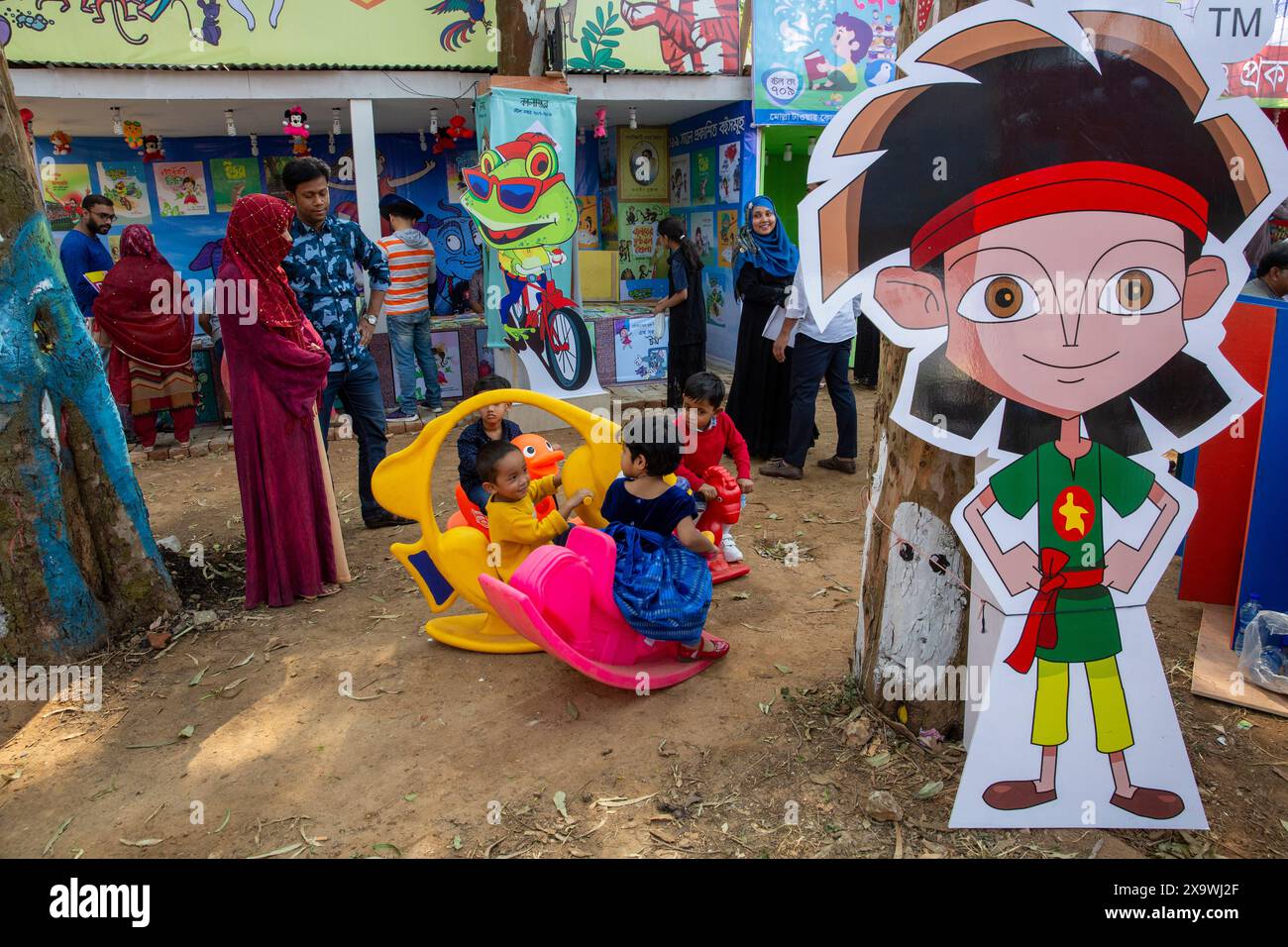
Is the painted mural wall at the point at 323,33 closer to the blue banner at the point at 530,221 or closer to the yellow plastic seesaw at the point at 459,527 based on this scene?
the blue banner at the point at 530,221

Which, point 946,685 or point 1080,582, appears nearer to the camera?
point 1080,582

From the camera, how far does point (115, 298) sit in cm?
691

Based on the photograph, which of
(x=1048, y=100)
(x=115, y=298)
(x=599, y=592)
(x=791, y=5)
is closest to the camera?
(x=1048, y=100)

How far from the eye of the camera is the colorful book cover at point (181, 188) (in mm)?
10133

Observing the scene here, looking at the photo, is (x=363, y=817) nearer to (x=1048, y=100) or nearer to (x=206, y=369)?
(x=1048, y=100)

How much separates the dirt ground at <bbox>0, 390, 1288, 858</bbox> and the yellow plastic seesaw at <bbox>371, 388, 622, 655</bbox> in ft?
0.42

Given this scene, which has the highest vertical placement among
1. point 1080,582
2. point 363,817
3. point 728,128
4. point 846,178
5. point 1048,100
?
point 728,128

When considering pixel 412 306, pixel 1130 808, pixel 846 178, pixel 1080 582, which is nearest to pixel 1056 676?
pixel 1080 582

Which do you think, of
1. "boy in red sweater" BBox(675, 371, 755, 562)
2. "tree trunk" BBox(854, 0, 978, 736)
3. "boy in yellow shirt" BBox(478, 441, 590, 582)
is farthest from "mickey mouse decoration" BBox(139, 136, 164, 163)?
"tree trunk" BBox(854, 0, 978, 736)

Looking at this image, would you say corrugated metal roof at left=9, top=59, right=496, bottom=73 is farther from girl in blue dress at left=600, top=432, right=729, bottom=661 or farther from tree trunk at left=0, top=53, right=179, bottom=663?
girl in blue dress at left=600, top=432, right=729, bottom=661

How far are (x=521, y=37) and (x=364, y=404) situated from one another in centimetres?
409

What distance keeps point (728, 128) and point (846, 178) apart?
7801mm

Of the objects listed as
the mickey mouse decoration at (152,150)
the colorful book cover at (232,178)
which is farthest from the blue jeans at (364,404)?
the mickey mouse decoration at (152,150)

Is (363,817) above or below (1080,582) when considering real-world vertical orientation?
below
